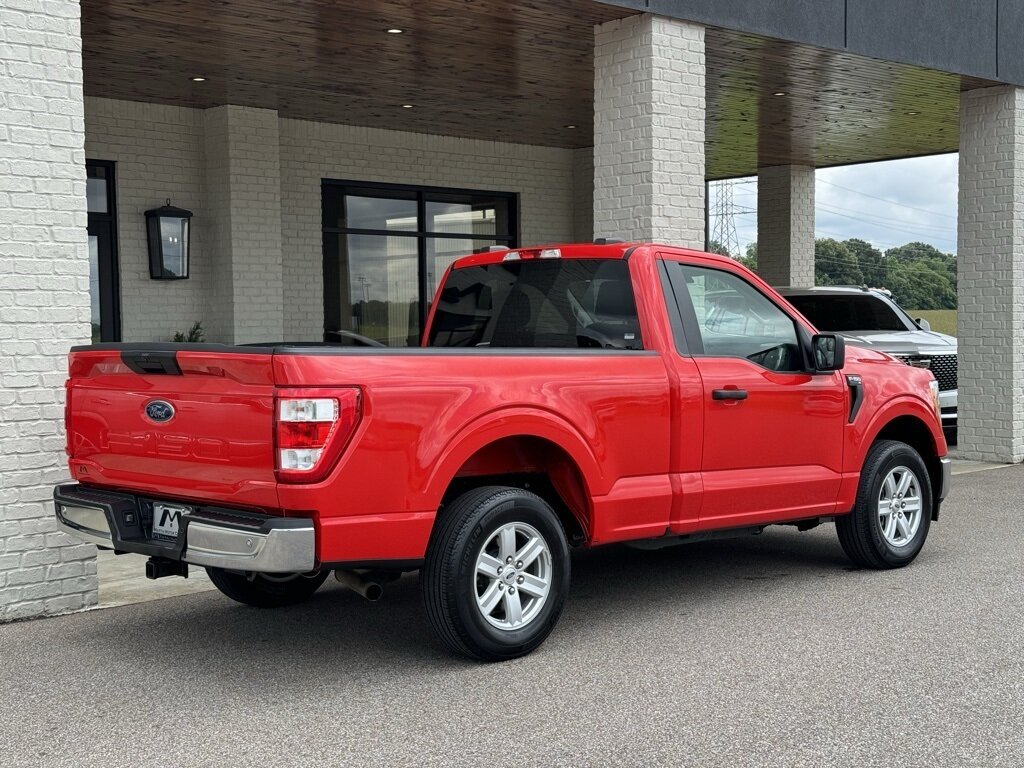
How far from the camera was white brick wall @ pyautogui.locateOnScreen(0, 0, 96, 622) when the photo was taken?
6.56 metres

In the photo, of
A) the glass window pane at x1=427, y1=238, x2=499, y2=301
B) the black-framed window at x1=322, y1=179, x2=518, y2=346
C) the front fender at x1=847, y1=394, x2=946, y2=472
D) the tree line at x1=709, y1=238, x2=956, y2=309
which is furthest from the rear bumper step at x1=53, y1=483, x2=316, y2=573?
the tree line at x1=709, y1=238, x2=956, y2=309

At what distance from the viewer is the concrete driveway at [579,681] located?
446cm

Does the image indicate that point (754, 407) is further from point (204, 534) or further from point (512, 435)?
point (204, 534)

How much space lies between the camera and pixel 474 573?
5.34m

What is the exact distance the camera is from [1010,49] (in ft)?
42.9

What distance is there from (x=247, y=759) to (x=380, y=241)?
12.3m

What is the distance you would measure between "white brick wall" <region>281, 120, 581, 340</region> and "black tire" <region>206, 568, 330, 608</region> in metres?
8.60

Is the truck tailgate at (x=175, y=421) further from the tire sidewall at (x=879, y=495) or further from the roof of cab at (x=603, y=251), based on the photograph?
the tire sidewall at (x=879, y=495)

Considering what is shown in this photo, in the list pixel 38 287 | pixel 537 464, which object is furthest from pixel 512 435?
pixel 38 287

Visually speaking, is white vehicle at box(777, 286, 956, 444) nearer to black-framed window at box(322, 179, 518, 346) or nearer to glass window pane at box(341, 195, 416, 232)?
black-framed window at box(322, 179, 518, 346)

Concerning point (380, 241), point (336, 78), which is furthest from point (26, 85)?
point (380, 241)

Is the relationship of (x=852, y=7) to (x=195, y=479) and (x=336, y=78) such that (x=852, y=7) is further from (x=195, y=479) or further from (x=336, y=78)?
(x=195, y=479)

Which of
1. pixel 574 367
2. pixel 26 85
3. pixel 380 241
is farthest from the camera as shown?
pixel 380 241

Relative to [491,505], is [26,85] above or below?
above
